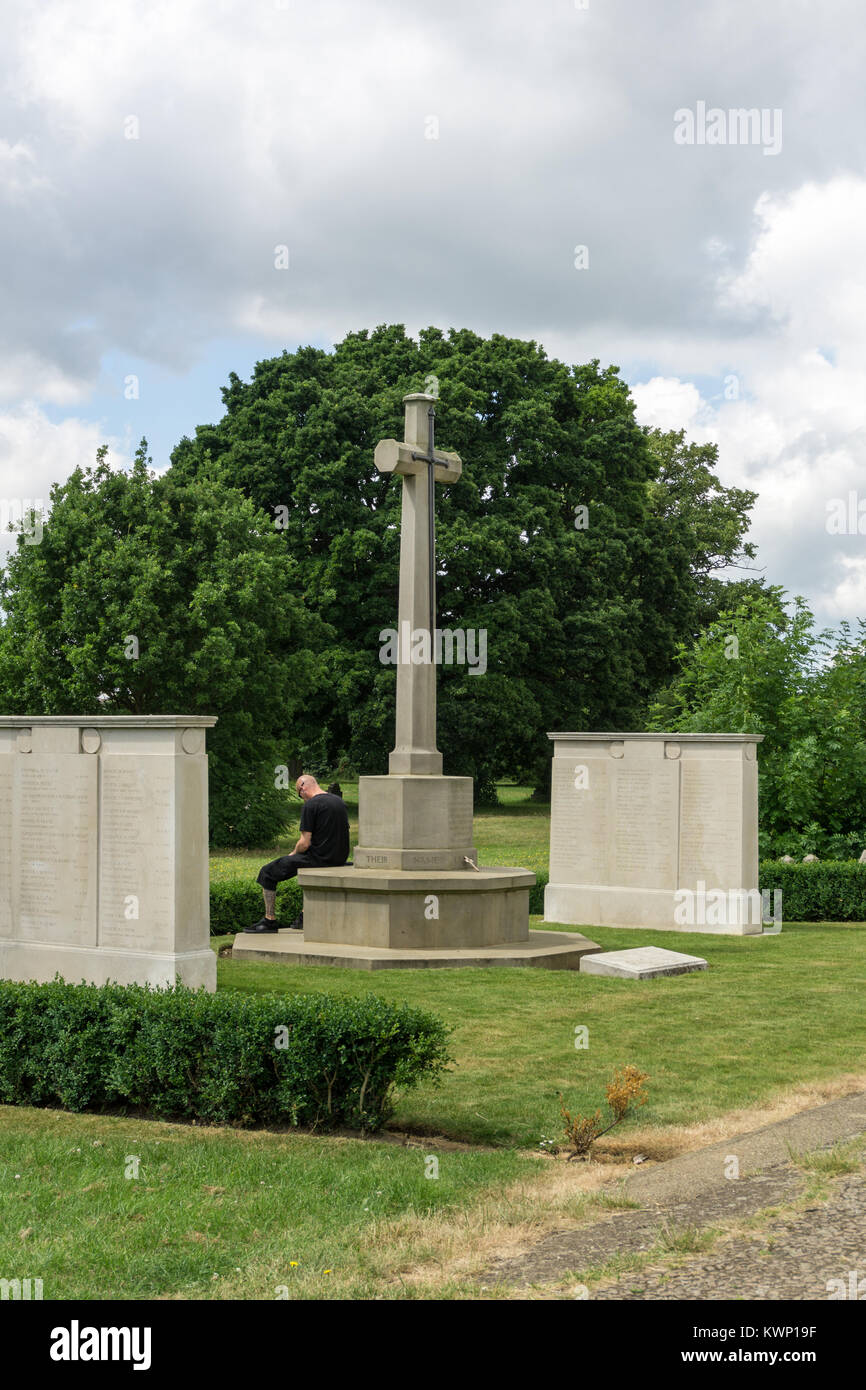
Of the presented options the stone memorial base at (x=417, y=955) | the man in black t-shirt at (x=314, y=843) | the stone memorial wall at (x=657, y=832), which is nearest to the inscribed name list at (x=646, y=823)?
the stone memorial wall at (x=657, y=832)

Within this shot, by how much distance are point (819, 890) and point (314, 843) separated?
7.98 m

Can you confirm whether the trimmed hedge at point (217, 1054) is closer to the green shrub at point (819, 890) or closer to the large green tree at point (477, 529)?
the green shrub at point (819, 890)

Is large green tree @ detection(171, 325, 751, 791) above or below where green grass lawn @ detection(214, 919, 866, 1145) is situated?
above

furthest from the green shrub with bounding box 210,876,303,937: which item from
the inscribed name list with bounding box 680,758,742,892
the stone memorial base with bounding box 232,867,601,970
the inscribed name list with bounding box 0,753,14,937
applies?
the inscribed name list with bounding box 0,753,14,937

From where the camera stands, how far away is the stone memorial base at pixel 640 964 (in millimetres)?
12344

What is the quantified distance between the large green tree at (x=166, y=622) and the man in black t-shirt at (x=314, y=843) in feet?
45.1

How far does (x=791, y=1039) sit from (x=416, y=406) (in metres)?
8.40

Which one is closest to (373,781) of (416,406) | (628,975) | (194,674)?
(628,975)

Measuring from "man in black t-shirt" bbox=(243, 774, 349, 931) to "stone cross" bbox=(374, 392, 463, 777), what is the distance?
0.85 m

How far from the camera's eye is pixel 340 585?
116 feet

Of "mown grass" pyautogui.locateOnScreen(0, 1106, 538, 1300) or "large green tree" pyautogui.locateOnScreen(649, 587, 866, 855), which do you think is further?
"large green tree" pyautogui.locateOnScreen(649, 587, 866, 855)

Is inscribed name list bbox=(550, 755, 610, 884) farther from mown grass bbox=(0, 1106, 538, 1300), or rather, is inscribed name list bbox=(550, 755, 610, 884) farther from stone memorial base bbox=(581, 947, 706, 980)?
mown grass bbox=(0, 1106, 538, 1300)

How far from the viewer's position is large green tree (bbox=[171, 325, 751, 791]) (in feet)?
113

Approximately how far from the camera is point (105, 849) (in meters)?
10.3
